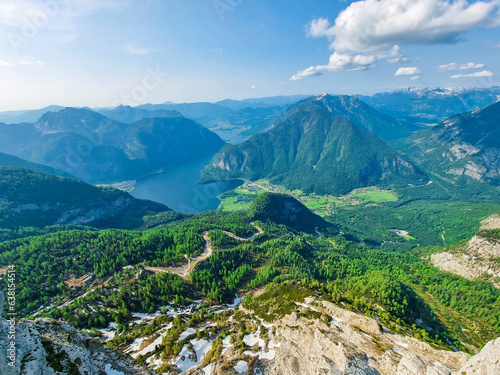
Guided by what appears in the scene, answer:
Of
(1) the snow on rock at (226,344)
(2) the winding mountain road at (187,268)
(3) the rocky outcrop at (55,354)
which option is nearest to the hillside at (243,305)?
(1) the snow on rock at (226,344)

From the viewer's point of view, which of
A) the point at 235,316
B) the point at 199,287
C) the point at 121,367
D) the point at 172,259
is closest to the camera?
the point at 121,367

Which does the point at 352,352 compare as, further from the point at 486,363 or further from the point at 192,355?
the point at 192,355

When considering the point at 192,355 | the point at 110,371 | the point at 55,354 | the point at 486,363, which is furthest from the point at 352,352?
the point at 55,354

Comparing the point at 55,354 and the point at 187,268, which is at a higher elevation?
the point at 55,354

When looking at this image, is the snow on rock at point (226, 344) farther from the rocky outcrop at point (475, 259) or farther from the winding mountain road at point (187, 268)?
the rocky outcrop at point (475, 259)

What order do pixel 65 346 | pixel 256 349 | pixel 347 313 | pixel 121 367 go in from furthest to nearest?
pixel 347 313 < pixel 256 349 < pixel 121 367 < pixel 65 346

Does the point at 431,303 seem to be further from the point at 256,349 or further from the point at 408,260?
the point at 256,349

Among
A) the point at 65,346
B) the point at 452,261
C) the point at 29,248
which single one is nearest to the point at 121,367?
the point at 65,346

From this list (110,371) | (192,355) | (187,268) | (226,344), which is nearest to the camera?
(110,371)

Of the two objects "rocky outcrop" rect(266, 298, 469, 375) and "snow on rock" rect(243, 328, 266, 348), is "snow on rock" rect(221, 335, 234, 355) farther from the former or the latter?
"rocky outcrop" rect(266, 298, 469, 375)
